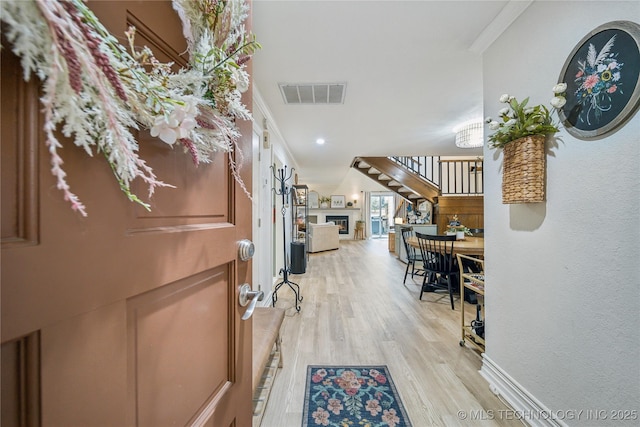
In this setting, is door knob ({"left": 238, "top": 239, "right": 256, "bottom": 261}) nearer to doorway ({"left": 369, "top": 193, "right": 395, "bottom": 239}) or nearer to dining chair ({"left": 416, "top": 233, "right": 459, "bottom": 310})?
dining chair ({"left": 416, "top": 233, "right": 459, "bottom": 310})

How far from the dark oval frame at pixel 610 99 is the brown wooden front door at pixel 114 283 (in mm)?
1536

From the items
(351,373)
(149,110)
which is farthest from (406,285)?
(149,110)

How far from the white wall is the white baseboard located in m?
0.03

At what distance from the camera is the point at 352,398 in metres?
1.62

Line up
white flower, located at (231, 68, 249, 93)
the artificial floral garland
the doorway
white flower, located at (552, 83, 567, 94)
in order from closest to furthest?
the artificial floral garland
white flower, located at (231, 68, 249, 93)
white flower, located at (552, 83, 567, 94)
the doorway

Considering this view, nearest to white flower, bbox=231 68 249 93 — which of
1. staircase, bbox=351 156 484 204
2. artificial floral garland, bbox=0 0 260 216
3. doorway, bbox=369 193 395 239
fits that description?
artificial floral garland, bbox=0 0 260 216

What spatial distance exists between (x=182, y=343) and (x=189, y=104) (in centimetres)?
56

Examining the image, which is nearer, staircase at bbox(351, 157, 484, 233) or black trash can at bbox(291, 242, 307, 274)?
black trash can at bbox(291, 242, 307, 274)

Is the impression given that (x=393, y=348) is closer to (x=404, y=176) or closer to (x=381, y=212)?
(x=404, y=176)

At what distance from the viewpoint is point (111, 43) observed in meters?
0.42

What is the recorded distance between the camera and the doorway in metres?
11.8

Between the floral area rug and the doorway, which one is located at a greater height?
the doorway

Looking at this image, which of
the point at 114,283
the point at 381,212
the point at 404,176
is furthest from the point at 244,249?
the point at 381,212

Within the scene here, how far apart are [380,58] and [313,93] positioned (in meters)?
0.83
